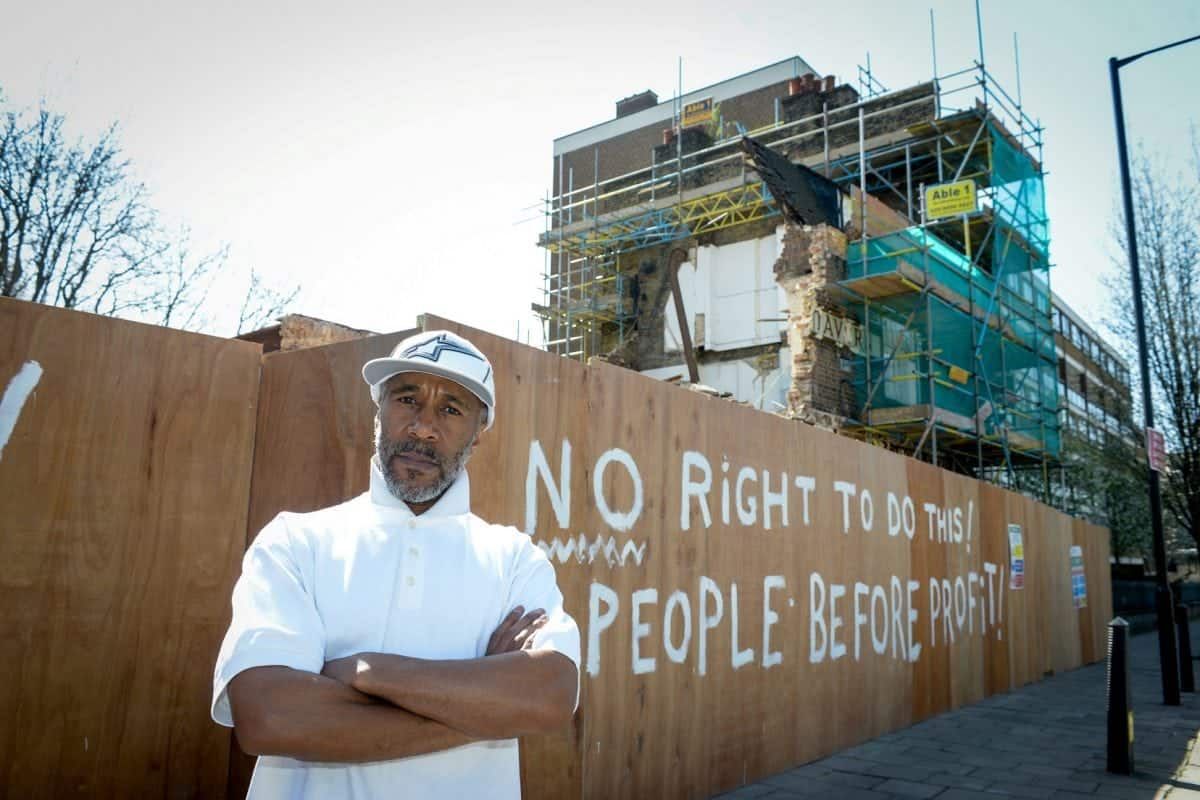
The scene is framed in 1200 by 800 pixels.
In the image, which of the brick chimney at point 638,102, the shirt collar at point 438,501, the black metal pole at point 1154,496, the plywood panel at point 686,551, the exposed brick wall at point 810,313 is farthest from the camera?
the brick chimney at point 638,102

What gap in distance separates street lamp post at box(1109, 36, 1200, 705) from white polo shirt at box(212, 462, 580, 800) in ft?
28.7

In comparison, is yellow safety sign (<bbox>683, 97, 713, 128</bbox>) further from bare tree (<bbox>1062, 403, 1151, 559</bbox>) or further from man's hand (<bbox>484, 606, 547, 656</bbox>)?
man's hand (<bbox>484, 606, 547, 656</bbox>)

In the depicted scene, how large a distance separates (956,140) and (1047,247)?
11.7 feet

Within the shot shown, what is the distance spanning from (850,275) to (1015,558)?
850cm

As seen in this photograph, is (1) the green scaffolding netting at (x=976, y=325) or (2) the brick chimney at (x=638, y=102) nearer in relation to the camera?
(1) the green scaffolding netting at (x=976, y=325)

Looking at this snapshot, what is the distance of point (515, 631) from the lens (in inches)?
76.4

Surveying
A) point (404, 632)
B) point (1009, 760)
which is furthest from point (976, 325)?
point (404, 632)

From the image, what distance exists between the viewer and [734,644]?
505 cm

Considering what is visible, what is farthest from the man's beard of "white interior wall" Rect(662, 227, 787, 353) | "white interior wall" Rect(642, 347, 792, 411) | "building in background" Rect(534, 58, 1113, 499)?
"white interior wall" Rect(662, 227, 787, 353)

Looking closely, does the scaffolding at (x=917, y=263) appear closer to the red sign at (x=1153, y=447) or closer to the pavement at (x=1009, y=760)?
the red sign at (x=1153, y=447)

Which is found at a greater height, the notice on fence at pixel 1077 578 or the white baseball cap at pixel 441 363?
the white baseball cap at pixel 441 363

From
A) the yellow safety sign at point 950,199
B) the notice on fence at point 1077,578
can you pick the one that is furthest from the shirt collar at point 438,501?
the yellow safety sign at point 950,199

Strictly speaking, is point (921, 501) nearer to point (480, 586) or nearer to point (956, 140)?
point (480, 586)

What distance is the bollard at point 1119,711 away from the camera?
18.2 feet
